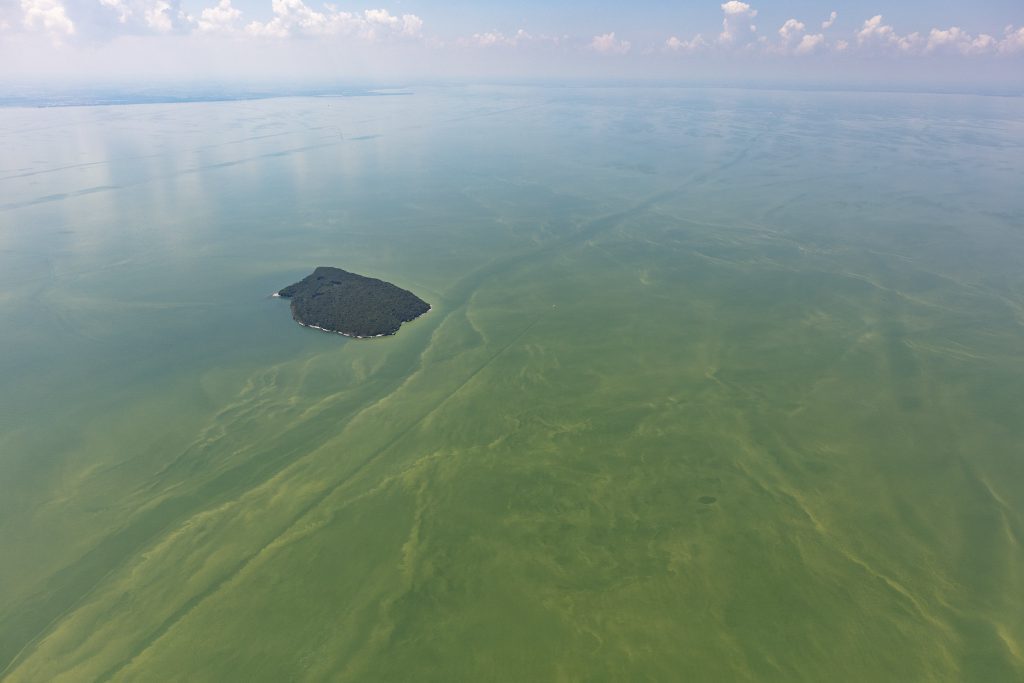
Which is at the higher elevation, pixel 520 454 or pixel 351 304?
pixel 351 304

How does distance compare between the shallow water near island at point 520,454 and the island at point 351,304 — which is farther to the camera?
the island at point 351,304

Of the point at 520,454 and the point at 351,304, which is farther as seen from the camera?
the point at 351,304

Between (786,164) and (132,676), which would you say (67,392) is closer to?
(132,676)

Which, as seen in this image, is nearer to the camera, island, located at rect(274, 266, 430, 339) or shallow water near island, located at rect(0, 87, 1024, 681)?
shallow water near island, located at rect(0, 87, 1024, 681)
